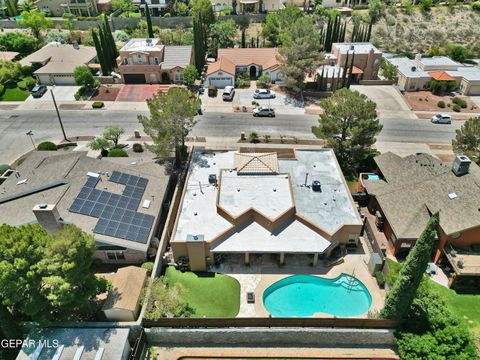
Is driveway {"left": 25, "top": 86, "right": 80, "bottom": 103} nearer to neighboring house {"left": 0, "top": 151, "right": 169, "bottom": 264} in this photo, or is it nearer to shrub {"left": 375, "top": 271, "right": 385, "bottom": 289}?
neighboring house {"left": 0, "top": 151, "right": 169, "bottom": 264}

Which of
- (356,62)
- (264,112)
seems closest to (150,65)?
(264,112)

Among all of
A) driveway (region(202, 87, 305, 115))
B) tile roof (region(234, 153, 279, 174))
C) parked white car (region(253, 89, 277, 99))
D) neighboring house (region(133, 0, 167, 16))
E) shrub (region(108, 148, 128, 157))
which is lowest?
driveway (region(202, 87, 305, 115))

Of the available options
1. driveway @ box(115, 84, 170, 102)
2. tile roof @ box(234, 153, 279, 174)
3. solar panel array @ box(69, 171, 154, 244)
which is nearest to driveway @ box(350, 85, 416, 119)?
tile roof @ box(234, 153, 279, 174)

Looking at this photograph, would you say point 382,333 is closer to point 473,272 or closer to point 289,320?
point 289,320

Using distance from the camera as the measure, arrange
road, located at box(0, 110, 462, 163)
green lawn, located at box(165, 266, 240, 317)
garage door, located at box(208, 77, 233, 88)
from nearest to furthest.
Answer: green lawn, located at box(165, 266, 240, 317) → road, located at box(0, 110, 462, 163) → garage door, located at box(208, 77, 233, 88)

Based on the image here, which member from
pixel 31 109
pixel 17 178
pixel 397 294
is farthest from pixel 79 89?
pixel 397 294

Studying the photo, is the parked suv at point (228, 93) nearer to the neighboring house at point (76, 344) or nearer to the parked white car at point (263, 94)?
the parked white car at point (263, 94)

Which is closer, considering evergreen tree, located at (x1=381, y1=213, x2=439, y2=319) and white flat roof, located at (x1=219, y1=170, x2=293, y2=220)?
evergreen tree, located at (x1=381, y1=213, x2=439, y2=319)
